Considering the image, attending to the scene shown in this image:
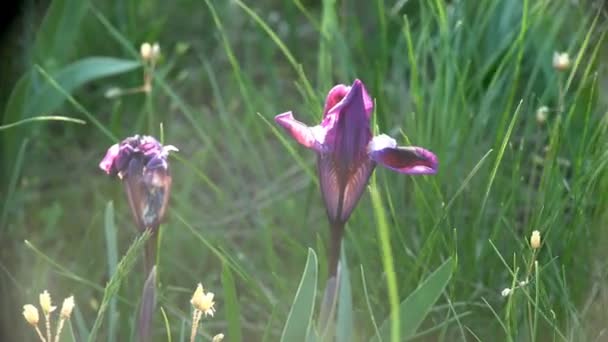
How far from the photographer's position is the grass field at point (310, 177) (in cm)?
114

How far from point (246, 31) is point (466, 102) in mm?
806

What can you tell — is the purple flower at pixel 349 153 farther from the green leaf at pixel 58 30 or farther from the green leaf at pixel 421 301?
the green leaf at pixel 58 30

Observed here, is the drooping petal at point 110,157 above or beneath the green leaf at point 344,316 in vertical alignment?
above

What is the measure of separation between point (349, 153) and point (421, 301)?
0.17 m

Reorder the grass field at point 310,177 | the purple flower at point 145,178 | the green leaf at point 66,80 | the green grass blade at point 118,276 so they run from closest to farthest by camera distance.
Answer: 1. the green grass blade at point 118,276
2. the purple flower at point 145,178
3. the grass field at point 310,177
4. the green leaf at point 66,80

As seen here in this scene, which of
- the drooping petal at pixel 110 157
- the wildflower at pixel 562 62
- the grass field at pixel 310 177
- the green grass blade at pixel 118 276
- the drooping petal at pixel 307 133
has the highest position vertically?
the drooping petal at pixel 307 133

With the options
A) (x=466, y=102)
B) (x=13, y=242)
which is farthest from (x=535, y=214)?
(x=13, y=242)

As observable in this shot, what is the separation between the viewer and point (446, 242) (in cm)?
120

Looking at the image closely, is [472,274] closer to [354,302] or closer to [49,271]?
[354,302]

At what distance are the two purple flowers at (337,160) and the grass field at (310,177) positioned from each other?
79 mm

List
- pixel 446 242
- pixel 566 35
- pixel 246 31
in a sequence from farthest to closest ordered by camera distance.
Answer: pixel 246 31, pixel 566 35, pixel 446 242

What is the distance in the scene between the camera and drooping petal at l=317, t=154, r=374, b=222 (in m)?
0.93

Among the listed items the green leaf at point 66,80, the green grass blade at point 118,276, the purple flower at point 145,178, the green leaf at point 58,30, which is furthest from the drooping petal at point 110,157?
the green leaf at point 58,30

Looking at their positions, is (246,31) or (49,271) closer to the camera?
(49,271)
